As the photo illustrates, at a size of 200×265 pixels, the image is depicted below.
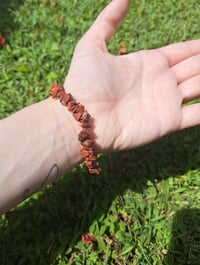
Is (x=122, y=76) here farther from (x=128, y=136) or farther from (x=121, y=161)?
(x=121, y=161)

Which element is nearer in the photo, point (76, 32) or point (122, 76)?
point (122, 76)

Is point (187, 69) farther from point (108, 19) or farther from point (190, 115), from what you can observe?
point (108, 19)

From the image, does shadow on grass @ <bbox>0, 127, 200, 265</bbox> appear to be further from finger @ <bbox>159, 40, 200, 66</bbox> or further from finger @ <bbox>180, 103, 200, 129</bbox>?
finger @ <bbox>159, 40, 200, 66</bbox>

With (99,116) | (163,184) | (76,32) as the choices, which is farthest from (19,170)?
(76,32)

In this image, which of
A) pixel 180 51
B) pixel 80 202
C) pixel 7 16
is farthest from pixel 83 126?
pixel 7 16

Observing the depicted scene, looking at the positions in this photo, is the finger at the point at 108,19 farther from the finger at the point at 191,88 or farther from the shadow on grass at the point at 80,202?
the shadow on grass at the point at 80,202

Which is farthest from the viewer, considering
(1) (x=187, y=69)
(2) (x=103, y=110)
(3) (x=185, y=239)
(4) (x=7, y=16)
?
(4) (x=7, y=16)

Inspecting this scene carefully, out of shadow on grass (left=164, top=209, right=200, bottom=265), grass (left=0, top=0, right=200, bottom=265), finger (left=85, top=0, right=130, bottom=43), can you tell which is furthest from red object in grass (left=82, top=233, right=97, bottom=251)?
finger (left=85, top=0, right=130, bottom=43)
